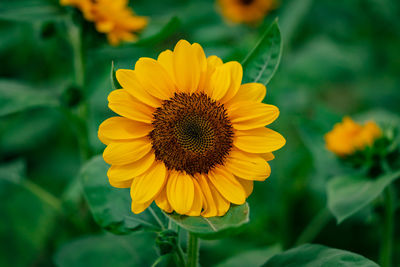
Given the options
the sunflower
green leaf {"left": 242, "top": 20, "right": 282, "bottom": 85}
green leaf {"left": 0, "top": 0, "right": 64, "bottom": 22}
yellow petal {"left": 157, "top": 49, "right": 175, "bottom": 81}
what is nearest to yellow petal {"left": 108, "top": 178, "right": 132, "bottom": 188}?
the sunflower

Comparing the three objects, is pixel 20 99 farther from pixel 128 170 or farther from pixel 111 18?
pixel 128 170

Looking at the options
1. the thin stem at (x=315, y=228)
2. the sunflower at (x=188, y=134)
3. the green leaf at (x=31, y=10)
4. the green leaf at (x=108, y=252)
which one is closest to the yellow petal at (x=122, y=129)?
the sunflower at (x=188, y=134)

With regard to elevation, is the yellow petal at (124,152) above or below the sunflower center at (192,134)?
below

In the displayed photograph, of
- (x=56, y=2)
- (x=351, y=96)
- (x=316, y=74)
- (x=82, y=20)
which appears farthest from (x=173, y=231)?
(x=351, y=96)

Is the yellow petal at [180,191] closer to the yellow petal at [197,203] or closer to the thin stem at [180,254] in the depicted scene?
the yellow petal at [197,203]

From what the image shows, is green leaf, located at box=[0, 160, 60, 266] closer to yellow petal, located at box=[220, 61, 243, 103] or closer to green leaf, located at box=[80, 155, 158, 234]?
green leaf, located at box=[80, 155, 158, 234]
